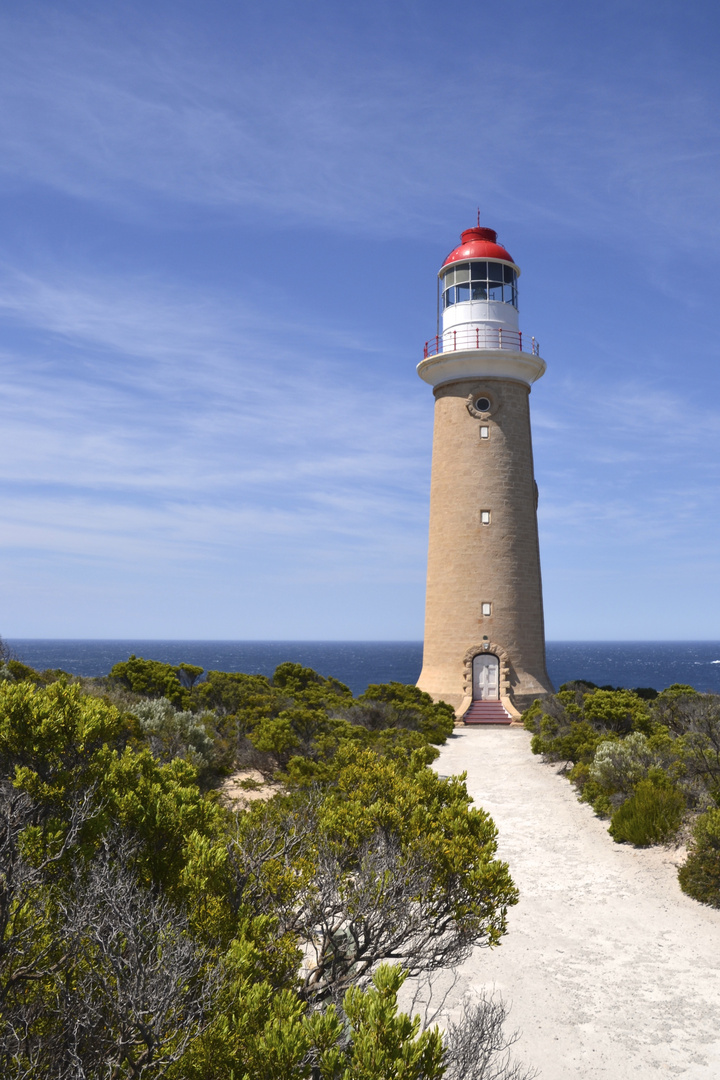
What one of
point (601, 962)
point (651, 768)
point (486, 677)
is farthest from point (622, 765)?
point (486, 677)

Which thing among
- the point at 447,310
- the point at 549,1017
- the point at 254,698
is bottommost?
the point at 549,1017

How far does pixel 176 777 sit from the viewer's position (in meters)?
6.25

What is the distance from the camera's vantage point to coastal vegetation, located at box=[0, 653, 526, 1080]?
3334 mm

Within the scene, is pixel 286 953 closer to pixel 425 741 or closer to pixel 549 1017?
pixel 549 1017

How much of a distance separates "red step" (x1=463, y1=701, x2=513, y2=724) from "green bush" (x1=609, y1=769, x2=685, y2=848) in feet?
36.9

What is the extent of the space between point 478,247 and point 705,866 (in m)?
20.6

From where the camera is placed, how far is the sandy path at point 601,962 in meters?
5.82

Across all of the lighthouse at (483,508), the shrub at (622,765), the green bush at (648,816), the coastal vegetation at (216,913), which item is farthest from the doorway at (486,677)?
the coastal vegetation at (216,913)

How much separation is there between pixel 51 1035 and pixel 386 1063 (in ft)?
5.65

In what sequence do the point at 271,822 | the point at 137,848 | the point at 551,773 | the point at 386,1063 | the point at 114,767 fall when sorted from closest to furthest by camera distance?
the point at 386,1063 < the point at 137,848 < the point at 114,767 < the point at 271,822 < the point at 551,773

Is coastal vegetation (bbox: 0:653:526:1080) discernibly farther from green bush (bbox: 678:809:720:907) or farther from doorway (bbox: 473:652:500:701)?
doorway (bbox: 473:652:500:701)

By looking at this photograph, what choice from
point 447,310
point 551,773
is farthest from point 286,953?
point 447,310

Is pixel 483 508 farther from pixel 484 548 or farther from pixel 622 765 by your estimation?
pixel 622 765

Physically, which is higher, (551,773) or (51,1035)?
(51,1035)
